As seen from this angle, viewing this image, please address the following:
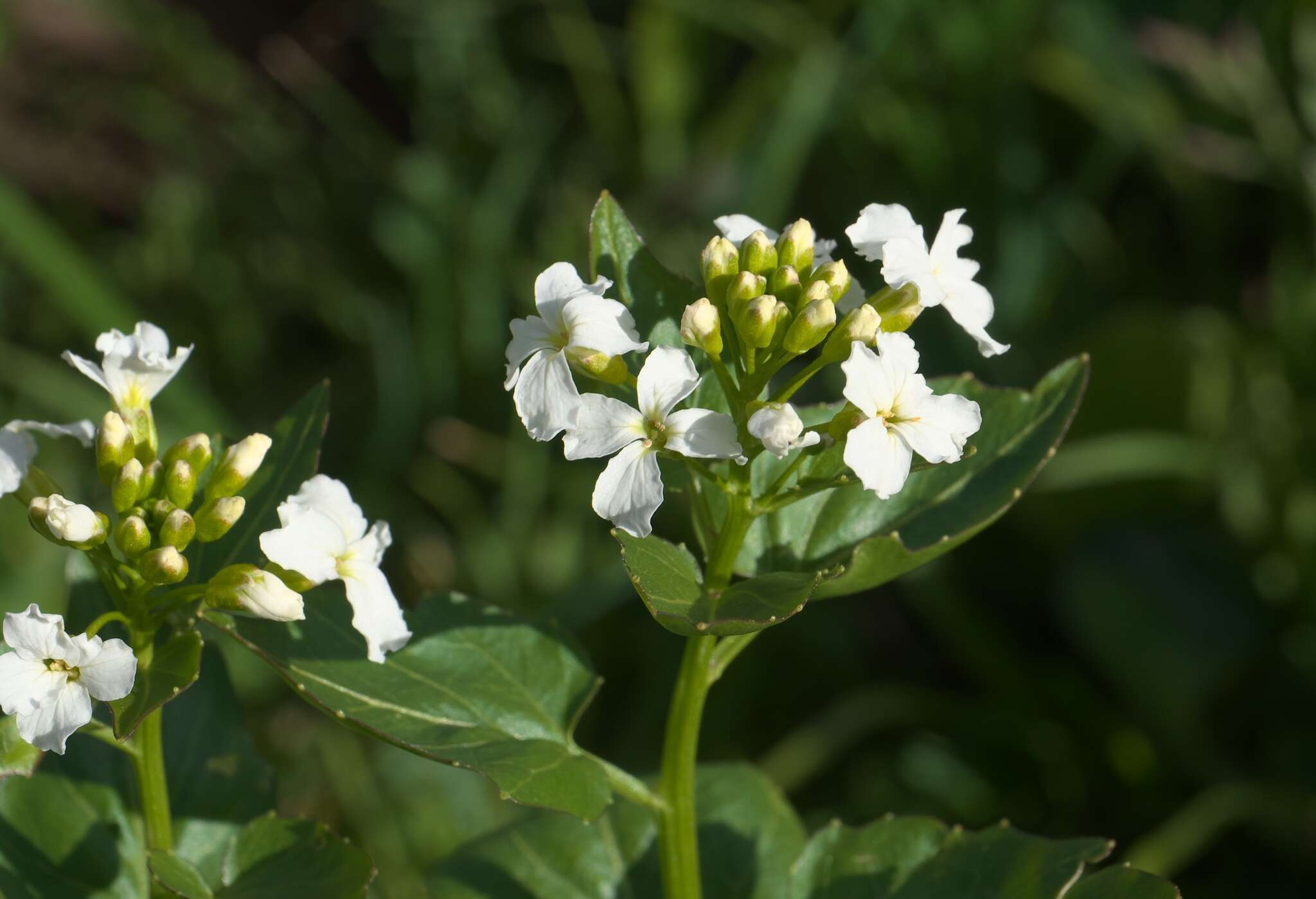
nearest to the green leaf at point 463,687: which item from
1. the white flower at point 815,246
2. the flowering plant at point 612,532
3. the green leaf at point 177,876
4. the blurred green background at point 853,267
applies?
the flowering plant at point 612,532

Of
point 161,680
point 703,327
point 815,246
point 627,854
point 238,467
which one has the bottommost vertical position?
point 627,854

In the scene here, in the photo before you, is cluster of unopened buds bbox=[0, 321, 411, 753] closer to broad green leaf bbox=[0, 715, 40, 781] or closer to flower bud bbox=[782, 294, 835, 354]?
broad green leaf bbox=[0, 715, 40, 781]

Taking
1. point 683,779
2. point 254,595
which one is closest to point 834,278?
point 683,779

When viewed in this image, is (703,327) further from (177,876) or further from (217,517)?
(177,876)

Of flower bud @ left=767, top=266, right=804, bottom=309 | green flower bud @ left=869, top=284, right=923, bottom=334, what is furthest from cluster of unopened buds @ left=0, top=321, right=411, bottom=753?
green flower bud @ left=869, top=284, right=923, bottom=334

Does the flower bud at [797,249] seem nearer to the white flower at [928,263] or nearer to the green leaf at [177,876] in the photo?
the white flower at [928,263]
